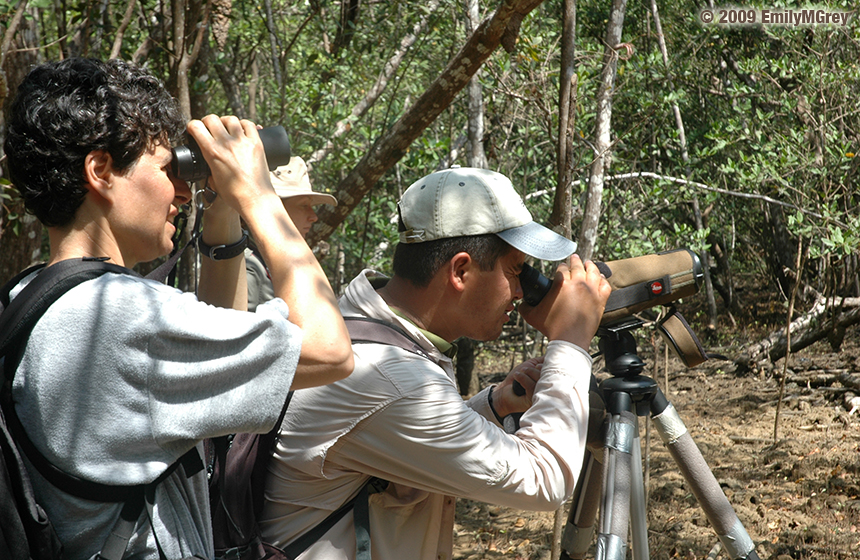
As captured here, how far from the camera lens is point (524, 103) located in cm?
522

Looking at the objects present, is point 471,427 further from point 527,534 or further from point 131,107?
point 527,534

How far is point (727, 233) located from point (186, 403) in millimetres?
10755

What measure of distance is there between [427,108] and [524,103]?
2.21m

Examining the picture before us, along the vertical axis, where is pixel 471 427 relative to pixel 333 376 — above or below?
below

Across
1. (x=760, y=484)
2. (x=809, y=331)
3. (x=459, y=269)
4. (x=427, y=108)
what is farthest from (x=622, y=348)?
(x=809, y=331)

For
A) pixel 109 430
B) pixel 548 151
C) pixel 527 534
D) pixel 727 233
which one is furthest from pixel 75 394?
pixel 727 233

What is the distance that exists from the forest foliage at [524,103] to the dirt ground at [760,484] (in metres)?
1.12

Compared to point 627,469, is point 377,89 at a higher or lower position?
higher

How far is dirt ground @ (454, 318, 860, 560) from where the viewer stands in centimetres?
343

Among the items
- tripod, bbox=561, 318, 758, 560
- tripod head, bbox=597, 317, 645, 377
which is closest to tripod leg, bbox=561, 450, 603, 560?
tripod, bbox=561, 318, 758, 560

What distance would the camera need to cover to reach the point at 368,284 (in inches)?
67.2

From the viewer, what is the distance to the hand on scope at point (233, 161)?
1252mm

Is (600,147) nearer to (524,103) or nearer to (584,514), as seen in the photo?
(524,103)

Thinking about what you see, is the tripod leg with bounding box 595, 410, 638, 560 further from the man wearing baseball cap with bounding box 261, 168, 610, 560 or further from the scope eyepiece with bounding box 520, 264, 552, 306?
the scope eyepiece with bounding box 520, 264, 552, 306
